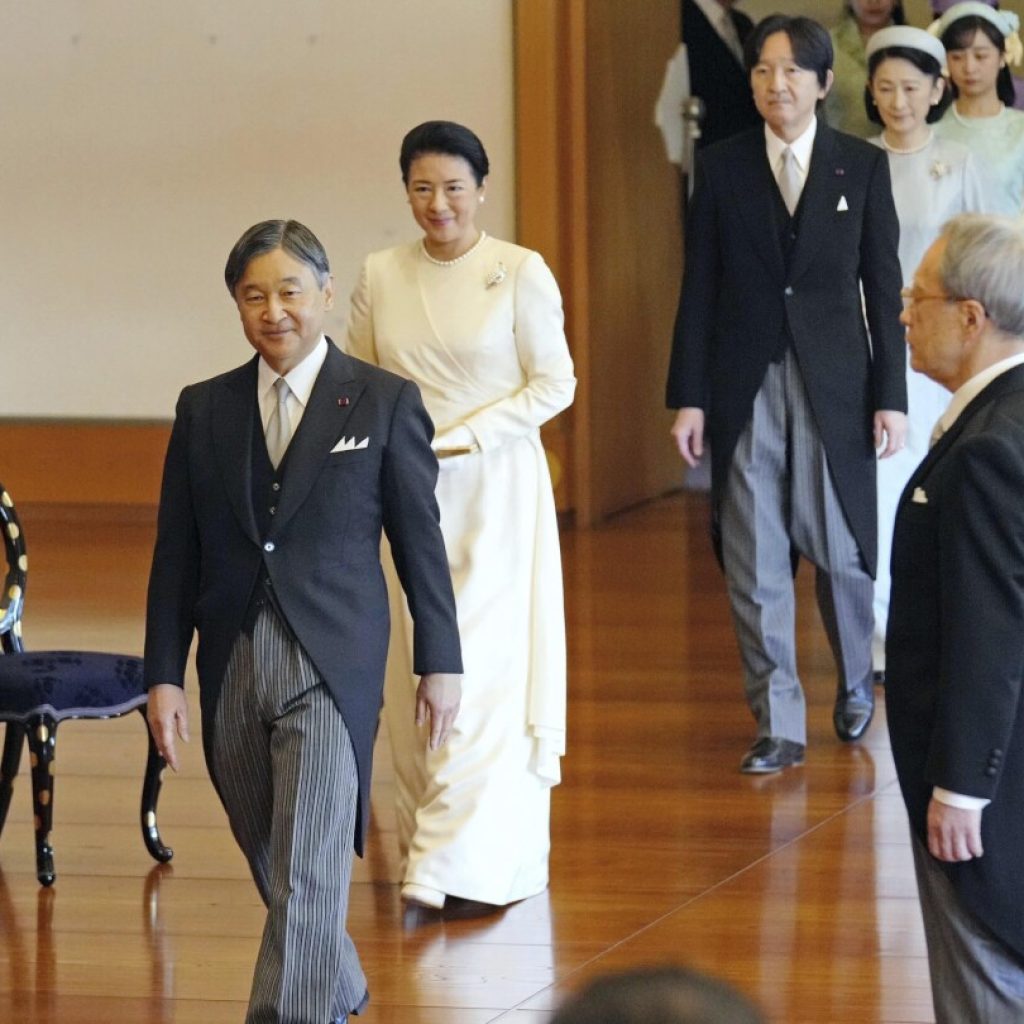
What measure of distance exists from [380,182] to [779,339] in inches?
168

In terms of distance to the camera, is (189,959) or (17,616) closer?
(189,959)

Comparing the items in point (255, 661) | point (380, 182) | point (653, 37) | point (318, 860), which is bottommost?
point (318, 860)

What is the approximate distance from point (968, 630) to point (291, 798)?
1.07 metres

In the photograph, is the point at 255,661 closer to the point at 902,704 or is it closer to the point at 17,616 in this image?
the point at 902,704

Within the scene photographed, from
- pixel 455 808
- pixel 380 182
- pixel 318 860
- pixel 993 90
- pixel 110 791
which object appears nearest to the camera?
pixel 318 860

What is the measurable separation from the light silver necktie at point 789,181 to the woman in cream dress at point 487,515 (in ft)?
3.75

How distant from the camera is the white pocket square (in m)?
3.00

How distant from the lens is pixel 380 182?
8.97 meters

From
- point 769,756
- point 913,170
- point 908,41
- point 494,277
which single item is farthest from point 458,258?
point 913,170

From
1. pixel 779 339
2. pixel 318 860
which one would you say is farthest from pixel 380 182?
pixel 318 860

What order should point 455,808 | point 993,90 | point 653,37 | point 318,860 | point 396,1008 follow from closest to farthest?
point 318,860
point 396,1008
point 455,808
point 993,90
point 653,37

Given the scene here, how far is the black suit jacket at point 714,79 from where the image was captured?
32.7ft

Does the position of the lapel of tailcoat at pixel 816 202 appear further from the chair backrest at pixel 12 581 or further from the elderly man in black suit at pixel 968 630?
the elderly man in black suit at pixel 968 630

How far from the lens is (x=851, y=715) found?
5.31 m
